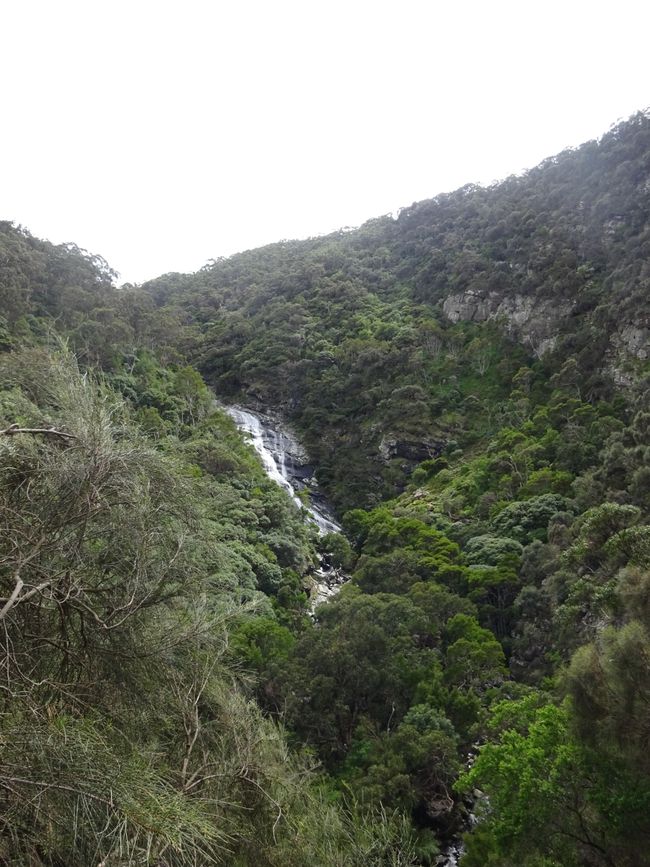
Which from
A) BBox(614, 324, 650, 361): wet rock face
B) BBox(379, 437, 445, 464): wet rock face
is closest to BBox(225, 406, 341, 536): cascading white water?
BBox(379, 437, 445, 464): wet rock face

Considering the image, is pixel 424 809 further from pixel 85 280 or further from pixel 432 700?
pixel 85 280

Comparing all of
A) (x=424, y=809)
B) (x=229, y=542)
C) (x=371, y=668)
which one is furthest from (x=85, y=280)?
(x=424, y=809)

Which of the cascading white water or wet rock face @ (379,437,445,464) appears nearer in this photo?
the cascading white water

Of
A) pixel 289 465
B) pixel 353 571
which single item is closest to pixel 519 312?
pixel 289 465

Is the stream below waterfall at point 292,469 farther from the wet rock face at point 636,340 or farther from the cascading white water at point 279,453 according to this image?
the wet rock face at point 636,340

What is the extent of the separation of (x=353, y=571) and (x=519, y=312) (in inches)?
1342

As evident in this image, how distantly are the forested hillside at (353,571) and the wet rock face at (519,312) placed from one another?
27 cm

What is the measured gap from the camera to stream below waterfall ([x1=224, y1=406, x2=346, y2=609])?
117 ft

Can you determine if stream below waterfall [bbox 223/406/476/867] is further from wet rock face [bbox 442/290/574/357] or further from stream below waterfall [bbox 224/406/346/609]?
wet rock face [bbox 442/290/574/357]

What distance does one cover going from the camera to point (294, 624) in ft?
65.5

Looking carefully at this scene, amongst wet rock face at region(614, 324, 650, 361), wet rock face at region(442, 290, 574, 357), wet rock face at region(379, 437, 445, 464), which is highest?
wet rock face at region(442, 290, 574, 357)

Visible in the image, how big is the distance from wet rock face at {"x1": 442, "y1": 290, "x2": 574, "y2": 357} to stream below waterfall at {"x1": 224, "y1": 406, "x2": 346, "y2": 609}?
22755 millimetres

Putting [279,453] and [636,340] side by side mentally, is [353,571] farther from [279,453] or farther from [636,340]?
[636,340]

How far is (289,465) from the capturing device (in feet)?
146
